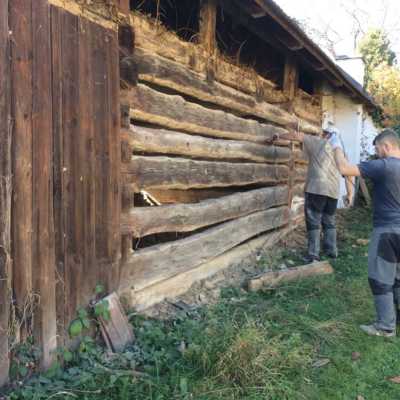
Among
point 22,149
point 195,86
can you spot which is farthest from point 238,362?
point 195,86

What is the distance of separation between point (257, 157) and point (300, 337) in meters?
3.27

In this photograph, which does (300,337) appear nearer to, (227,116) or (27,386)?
(27,386)

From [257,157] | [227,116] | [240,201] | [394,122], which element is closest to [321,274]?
[240,201]

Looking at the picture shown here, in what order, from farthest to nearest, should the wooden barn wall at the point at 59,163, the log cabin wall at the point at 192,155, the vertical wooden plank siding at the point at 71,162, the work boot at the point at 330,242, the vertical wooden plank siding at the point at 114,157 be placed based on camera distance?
the work boot at the point at 330,242 → the log cabin wall at the point at 192,155 → the vertical wooden plank siding at the point at 114,157 → the vertical wooden plank siding at the point at 71,162 → the wooden barn wall at the point at 59,163

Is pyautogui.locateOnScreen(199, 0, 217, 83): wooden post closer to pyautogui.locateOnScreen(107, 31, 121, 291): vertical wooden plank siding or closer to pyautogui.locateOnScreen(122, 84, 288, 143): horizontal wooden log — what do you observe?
pyautogui.locateOnScreen(122, 84, 288, 143): horizontal wooden log

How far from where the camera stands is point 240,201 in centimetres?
585

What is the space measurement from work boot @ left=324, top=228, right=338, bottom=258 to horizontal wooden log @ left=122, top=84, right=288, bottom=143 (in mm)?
1835

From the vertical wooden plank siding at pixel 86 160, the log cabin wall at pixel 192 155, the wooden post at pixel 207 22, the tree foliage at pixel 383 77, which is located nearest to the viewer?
the vertical wooden plank siding at pixel 86 160

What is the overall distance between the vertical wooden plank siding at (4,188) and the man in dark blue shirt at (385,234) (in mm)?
3057

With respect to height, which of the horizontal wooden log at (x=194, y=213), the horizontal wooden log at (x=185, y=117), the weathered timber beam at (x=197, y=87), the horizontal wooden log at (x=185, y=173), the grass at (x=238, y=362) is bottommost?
the grass at (x=238, y=362)

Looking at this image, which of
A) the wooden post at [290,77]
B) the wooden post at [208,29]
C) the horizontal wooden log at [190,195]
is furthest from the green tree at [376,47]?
the wooden post at [208,29]

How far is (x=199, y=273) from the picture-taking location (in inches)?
197

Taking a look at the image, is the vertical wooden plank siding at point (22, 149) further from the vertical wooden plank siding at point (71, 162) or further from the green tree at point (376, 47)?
the green tree at point (376, 47)

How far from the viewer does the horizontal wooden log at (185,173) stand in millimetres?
3871
